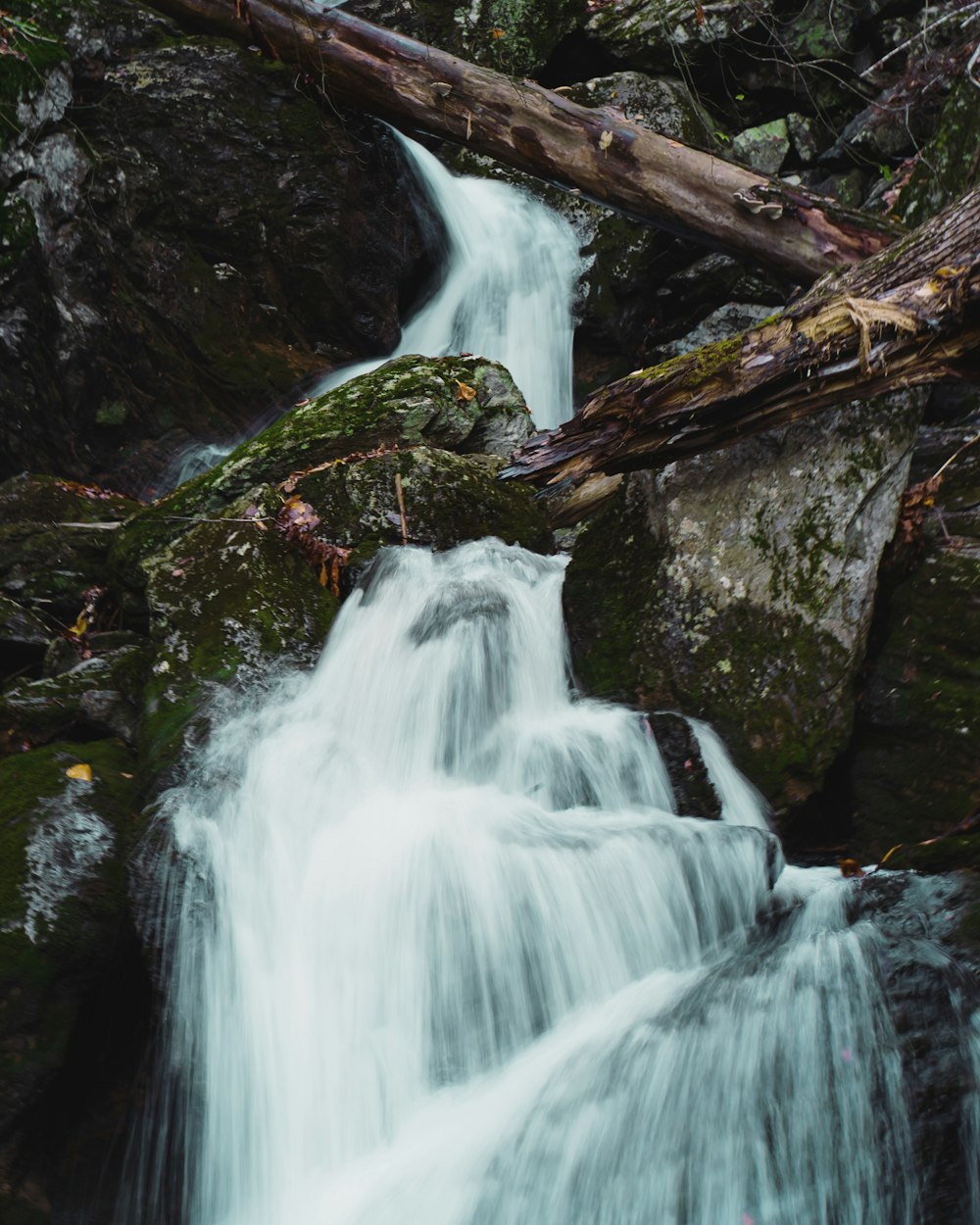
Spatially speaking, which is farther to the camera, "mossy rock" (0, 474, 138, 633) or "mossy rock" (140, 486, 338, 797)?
"mossy rock" (0, 474, 138, 633)

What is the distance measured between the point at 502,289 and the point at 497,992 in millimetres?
7318

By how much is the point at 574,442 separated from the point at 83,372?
4.51m

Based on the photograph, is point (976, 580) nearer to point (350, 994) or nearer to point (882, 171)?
point (350, 994)

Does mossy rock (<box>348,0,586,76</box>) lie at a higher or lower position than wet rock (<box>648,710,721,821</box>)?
higher

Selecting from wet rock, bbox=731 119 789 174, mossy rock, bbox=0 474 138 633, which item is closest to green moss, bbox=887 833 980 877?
mossy rock, bbox=0 474 138 633

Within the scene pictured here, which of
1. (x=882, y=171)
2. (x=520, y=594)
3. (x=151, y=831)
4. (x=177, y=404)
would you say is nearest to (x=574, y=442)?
(x=520, y=594)

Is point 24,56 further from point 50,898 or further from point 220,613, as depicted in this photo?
point 50,898

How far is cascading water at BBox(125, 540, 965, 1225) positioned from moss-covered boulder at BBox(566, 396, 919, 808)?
233 millimetres

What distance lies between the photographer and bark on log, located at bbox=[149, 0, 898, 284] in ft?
19.4

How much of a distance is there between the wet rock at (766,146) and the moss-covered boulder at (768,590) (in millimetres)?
7078

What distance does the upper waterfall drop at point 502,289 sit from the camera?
862 cm

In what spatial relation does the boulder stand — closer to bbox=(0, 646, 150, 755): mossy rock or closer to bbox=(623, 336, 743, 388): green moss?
bbox=(623, 336, 743, 388): green moss

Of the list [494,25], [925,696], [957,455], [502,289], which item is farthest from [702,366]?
[494,25]

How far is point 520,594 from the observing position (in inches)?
187
